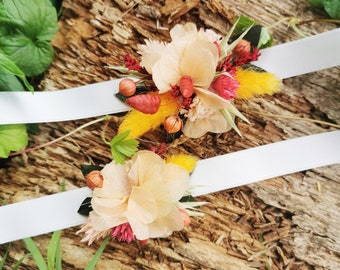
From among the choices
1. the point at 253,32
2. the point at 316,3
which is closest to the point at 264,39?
the point at 253,32

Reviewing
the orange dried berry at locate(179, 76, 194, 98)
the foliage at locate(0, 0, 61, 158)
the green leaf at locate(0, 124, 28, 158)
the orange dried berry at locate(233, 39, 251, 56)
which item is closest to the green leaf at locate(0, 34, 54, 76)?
the foliage at locate(0, 0, 61, 158)

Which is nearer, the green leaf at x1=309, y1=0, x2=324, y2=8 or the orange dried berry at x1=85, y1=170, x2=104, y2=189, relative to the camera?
the orange dried berry at x1=85, y1=170, x2=104, y2=189

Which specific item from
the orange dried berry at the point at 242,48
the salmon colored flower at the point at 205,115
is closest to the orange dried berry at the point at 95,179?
the salmon colored flower at the point at 205,115

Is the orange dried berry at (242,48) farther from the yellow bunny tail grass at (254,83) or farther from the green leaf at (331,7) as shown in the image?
the green leaf at (331,7)

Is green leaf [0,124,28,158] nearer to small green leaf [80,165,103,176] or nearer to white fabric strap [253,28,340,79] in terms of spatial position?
small green leaf [80,165,103,176]

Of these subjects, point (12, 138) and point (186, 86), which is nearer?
point (186, 86)

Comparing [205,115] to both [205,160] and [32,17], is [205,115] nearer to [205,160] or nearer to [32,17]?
[205,160]

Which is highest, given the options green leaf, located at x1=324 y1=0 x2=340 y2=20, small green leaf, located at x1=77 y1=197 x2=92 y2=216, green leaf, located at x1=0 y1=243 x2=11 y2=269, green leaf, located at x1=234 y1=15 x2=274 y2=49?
green leaf, located at x1=324 y1=0 x2=340 y2=20
